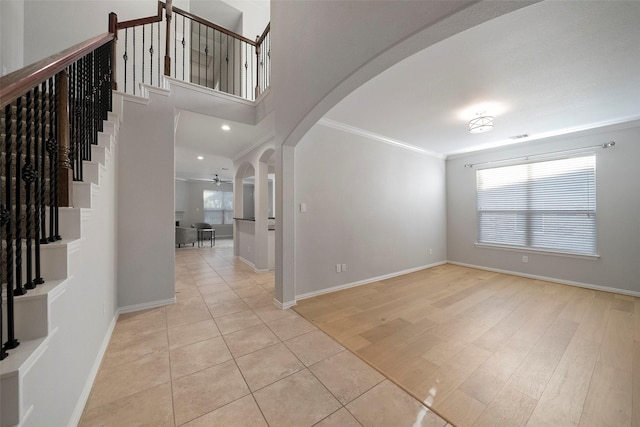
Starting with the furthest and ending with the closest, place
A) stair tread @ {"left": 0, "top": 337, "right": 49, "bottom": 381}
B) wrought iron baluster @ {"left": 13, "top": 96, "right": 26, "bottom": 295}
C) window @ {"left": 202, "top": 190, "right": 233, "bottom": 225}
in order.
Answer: window @ {"left": 202, "top": 190, "right": 233, "bottom": 225} → wrought iron baluster @ {"left": 13, "top": 96, "right": 26, "bottom": 295} → stair tread @ {"left": 0, "top": 337, "right": 49, "bottom": 381}

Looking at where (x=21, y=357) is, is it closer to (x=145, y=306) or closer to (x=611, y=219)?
(x=145, y=306)

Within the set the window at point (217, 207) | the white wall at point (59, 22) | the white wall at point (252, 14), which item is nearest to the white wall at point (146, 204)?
the white wall at point (59, 22)

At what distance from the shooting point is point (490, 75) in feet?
7.41

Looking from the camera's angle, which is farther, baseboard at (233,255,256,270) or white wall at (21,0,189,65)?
baseboard at (233,255,256,270)

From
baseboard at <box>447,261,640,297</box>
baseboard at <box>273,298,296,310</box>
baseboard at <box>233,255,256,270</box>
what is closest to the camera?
baseboard at <box>273,298,296,310</box>

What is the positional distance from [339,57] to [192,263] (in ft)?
17.4

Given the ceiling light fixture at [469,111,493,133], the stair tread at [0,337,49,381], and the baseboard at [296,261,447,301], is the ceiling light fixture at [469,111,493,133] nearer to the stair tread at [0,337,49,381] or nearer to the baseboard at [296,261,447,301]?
the baseboard at [296,261,447,301]

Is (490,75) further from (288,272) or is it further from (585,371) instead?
(288,272)

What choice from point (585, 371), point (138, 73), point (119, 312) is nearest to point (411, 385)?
point (585, 371)

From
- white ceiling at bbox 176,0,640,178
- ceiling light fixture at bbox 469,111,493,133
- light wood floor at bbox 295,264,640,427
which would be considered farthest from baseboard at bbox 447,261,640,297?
ceiling light fixture at bbox 469,111,493,133

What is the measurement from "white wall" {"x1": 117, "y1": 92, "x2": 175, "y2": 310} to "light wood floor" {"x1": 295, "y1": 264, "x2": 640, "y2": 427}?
1964mm

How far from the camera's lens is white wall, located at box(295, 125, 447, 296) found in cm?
322

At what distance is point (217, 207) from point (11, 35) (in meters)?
7.81

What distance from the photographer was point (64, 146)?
4.81 feet
